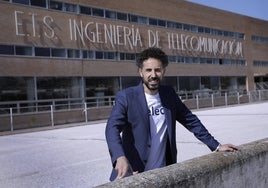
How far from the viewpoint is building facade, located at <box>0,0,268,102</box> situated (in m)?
26.8

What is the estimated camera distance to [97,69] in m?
32.2

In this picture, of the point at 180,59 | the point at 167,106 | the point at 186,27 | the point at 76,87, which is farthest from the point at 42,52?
the point at 167,106

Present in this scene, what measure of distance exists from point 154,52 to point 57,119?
77.4ft

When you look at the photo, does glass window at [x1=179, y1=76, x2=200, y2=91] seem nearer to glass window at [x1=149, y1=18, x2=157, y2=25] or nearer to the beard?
glass window at [x1=149, y1=18, x2=157, y2=25]

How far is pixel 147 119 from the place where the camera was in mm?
3295

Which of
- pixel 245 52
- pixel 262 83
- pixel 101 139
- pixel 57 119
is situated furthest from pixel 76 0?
→ pixel 262 83

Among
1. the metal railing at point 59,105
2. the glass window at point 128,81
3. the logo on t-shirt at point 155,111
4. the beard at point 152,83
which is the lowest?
the metal railing at point 59,105

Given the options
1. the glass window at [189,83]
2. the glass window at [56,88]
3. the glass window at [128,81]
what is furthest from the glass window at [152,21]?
the glass window at [56,88]

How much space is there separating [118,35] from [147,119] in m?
31.1

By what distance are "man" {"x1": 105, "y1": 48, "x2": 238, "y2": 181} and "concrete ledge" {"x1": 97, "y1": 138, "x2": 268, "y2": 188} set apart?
21 cm

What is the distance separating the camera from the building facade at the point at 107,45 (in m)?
26.8

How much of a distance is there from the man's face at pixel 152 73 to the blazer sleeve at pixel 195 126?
36cm

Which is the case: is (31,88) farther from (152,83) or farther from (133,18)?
A: (152,83)

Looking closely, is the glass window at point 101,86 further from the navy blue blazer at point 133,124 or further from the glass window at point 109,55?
the navy blue blazer at point 133,124
